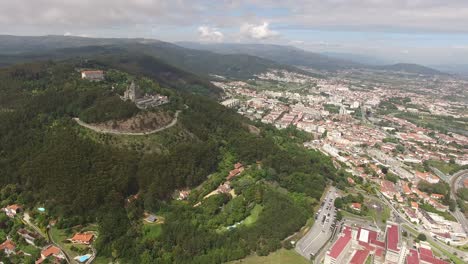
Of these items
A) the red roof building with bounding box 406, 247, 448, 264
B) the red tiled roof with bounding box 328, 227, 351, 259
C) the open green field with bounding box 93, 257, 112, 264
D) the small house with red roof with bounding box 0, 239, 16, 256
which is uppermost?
the red tiled roof with bounding box 328, 227, 351, 259

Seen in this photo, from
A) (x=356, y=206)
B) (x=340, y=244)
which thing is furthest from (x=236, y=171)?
(x=340, y=244)

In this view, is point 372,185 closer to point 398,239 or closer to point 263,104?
point 398,239

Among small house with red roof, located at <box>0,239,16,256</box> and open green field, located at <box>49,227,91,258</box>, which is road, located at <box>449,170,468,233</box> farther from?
small house with red roof, located at <box>0,239,16,256</box>

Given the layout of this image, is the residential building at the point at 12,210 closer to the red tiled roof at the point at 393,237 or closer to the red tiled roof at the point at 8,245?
the red tiled roof at the point at 8,245

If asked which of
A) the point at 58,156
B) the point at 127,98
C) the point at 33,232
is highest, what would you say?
the point at 127,98

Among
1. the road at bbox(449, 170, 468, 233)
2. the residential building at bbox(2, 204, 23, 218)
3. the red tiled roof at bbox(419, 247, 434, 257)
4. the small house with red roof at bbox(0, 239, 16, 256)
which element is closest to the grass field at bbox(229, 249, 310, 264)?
the red tiled roof at bbox(419, 247, 434, 257)

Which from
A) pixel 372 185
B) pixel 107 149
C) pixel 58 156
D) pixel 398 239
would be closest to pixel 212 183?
pixel 107 149

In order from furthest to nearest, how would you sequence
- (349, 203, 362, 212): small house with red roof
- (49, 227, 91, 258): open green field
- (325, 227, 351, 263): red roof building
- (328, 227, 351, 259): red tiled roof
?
(349, 203, 362, 212): small house with red roof, (49, 227, 91, 258): open green field, (328, 227, 351, 259): red tiled roof, (325, 227, 351, 263): red roof building
